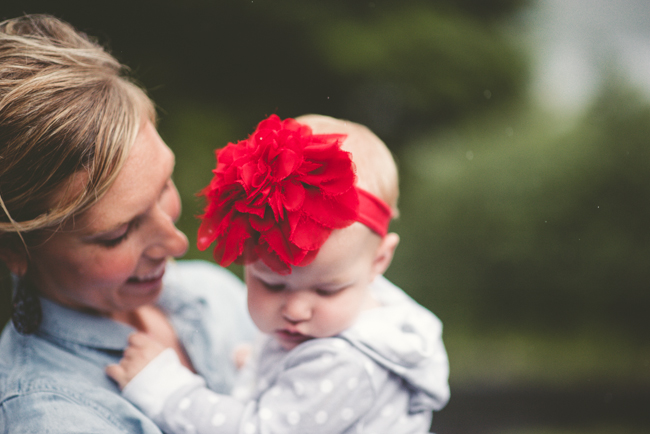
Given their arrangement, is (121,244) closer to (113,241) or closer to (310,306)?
(113,241)

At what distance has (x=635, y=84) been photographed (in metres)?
3.20

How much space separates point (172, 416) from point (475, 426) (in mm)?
2309

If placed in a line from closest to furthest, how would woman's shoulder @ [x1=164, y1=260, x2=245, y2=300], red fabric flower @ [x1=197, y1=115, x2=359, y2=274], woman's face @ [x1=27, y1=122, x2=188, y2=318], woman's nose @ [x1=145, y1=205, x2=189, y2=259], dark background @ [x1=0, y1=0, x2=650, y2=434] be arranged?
1. red fabric flower @ [x1=197, y1=115, x2=359, y2=274]
2. woman's face @ [x1=27, y1=122, x2=188, y2=318]
3. woman's nose @ [x1=145, y1=205, x2=189, y2=259]
4. woman's shoulder @ [x1=164, y1=260, x2=245, y2=300]
5. dark background @ [x1=0, y1=0, x2=650, y2=434]

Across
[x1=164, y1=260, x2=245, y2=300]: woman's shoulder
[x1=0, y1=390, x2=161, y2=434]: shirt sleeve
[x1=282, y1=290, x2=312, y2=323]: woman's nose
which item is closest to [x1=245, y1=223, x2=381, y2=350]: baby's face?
[x1=282, y1=290, x2=312, y2=323]: woman's nose

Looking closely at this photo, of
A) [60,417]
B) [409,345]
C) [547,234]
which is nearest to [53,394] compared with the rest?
[60,417]

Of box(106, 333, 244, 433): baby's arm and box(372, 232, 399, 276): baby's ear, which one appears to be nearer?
box(106, 333, 244, 433): baby's arm

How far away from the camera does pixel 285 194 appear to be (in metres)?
0.88

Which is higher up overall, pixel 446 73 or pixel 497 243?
pixel 446 73

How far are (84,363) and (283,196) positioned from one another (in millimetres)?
633

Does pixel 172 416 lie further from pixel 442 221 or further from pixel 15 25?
pixel 442 221

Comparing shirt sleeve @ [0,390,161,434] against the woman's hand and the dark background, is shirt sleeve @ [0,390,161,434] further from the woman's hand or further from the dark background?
the dark background

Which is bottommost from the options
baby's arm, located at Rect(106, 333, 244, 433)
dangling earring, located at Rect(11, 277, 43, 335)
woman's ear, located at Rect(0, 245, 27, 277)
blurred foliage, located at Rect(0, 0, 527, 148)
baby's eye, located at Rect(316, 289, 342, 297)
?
baby's arm, located at Rect(106, 333, 244, 433)

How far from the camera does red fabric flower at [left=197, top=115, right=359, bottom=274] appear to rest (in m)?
0.87

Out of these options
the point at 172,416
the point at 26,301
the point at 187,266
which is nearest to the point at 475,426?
the point at 187,266
